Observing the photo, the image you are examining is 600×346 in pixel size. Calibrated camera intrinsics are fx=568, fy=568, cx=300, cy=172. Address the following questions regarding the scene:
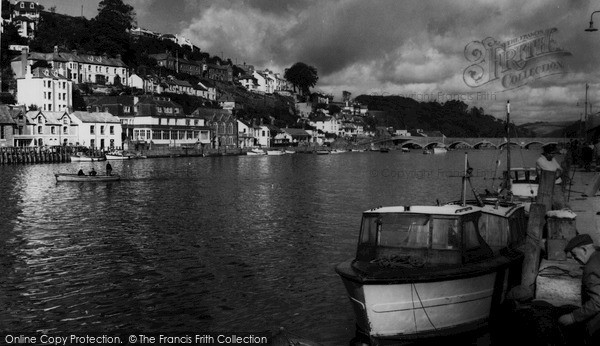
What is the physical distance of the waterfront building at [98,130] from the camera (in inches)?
4747

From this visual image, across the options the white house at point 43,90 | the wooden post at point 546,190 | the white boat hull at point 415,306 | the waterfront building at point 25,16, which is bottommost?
the white boat hull at point 415,306

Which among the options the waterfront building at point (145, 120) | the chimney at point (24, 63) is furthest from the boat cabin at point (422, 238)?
the chimney at point (24, 63)

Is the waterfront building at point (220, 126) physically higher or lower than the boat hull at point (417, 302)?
higher

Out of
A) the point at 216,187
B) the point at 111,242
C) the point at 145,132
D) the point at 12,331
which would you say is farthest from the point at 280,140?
the point at 12,331

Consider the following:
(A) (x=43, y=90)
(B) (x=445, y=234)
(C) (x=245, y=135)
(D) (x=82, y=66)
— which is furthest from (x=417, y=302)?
(C) (x=245, y=135)

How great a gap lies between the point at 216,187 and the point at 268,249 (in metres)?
32.6

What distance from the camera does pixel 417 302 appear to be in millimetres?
14242

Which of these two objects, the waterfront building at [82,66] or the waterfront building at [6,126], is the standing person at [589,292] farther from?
the waterfront building at [82,66]

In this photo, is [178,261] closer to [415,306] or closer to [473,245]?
[415,306]

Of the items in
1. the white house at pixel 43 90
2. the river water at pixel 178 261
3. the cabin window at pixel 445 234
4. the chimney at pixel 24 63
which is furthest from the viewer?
the chimney at pixel 24 63

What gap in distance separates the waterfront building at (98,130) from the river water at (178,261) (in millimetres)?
71180

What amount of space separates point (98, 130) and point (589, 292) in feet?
398

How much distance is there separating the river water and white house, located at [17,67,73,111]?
7649 cm

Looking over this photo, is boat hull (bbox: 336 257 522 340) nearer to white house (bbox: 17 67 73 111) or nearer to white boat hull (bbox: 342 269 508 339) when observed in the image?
white boat hull (bbox: 342 269 508 339)
